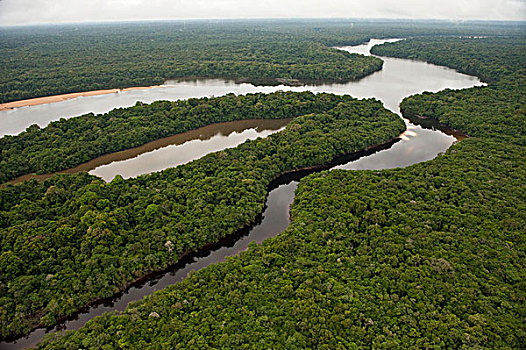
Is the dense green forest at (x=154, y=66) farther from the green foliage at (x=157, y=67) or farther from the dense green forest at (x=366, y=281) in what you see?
the dense green forest at (x=366, y=281)

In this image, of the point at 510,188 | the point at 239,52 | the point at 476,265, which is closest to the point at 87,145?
the point at 476,265

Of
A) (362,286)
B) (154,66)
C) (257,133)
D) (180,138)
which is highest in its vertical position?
(154,66)

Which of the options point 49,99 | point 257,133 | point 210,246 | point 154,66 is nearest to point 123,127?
point 257,133

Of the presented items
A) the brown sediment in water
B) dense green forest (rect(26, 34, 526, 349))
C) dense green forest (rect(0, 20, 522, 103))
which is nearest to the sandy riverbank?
dense green forest (rect(0, 20, 522, 103))

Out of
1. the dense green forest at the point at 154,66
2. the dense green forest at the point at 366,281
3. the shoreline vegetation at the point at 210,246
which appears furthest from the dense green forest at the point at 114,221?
the dense green forest at the point at 154,66

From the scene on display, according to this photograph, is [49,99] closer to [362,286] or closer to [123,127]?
A: [123,127]

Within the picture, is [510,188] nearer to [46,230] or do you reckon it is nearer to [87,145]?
[46,230]
